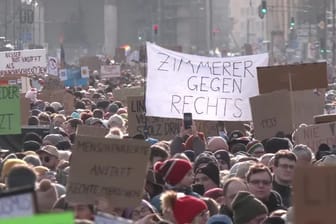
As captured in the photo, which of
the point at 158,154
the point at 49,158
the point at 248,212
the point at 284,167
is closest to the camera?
the point at 248,212

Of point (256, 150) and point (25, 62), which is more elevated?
point (25, 62)

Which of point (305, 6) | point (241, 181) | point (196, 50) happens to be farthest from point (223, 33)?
point (241, 181)

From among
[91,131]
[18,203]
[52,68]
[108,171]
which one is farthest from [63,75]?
[18,203]

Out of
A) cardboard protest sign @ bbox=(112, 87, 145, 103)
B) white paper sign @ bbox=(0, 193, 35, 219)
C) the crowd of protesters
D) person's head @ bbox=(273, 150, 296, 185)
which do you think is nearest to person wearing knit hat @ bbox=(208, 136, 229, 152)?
the crowd of protesters

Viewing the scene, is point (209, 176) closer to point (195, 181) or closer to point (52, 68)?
point (195, 181)

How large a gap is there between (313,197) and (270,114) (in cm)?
970

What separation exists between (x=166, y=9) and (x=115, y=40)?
429 cm

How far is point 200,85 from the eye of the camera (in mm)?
16109

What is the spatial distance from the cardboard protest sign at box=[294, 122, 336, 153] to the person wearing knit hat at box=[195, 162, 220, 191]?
3157mm

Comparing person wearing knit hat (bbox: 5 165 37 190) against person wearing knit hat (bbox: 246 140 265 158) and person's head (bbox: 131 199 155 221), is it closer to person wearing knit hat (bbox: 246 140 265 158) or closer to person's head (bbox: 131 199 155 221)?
person's head (bbox: 131 199 155 221)

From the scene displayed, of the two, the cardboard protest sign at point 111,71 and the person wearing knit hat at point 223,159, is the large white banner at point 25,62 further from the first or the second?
the person wearing knit hat at point 223,159

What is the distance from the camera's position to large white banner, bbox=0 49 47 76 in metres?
27.4

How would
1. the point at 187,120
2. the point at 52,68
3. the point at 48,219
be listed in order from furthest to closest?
the point at 52,68, the point at 187,120, the point at 48,219

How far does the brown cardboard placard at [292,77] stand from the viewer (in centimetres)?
1622
